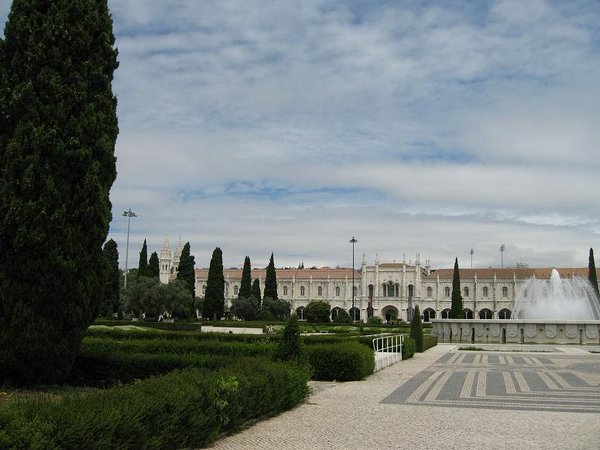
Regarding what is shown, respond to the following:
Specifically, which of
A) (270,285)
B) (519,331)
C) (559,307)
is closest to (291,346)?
(519,331)

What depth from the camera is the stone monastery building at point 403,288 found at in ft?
293

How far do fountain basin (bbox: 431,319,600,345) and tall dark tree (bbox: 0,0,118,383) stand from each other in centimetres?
3069

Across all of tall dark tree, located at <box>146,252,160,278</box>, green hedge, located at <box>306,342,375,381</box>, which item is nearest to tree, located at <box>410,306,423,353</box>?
green hedge, located at <box>306,342,375,381</box>

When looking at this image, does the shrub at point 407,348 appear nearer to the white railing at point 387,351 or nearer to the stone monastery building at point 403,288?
the white railing at point 387,351

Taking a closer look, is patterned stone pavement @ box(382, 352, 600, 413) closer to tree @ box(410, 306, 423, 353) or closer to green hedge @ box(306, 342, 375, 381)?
green hedge @ box(306, 342, 375, 381)

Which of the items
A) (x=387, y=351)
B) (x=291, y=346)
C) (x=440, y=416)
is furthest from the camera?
(x=387, y=351)

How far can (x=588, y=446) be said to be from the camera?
24.5ft

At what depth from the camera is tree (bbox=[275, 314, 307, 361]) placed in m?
12.0

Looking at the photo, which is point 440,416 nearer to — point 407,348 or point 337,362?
point 337,362

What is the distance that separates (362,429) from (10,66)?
866cm

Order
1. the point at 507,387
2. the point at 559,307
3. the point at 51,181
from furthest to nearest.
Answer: the point at 559,307, the point at 507,387, the point at 51,181

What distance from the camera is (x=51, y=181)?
34.1ft

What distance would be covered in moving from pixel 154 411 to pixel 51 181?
5.64 meters

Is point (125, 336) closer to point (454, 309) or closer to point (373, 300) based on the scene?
point (454, 309)
